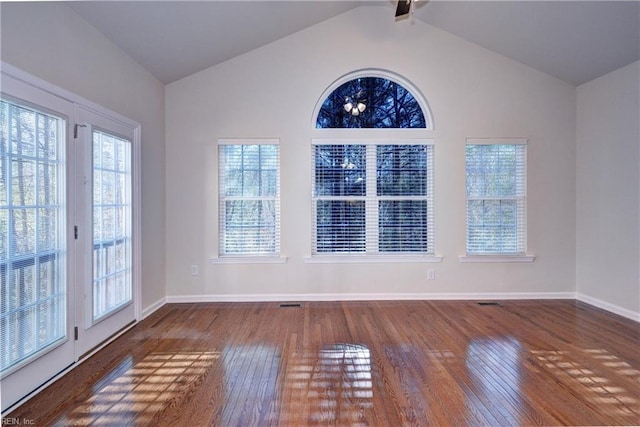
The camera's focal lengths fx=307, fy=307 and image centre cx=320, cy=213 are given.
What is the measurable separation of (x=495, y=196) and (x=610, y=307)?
177 centimetres

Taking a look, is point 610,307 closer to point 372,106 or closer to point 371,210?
point 371,210

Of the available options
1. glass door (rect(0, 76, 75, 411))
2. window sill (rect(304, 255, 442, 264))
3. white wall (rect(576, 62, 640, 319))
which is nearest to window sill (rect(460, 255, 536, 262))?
window sill (rect(304, 255, 442, 264))

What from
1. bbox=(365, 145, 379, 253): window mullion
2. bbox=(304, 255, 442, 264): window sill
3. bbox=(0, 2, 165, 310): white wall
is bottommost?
bbox=(304, 255, 442, 264): window sill

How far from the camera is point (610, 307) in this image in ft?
11.8

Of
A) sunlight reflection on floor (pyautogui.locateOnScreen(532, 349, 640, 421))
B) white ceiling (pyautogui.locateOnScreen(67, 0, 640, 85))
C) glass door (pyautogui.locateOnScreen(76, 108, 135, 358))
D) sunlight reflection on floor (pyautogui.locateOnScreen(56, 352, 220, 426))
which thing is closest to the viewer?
sunlight reflection on floor (pyautogui.locateOnScreen(56, 352, 220, 426))

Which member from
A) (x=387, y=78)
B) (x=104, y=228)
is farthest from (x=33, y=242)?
(x=387, y=78)

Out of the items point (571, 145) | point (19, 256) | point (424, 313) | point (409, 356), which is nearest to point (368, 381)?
point (409, 356)

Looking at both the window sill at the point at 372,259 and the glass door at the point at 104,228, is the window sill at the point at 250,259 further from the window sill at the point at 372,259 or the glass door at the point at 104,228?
the glass door at the point at 104,228

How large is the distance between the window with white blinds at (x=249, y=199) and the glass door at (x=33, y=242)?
1783 millimetres

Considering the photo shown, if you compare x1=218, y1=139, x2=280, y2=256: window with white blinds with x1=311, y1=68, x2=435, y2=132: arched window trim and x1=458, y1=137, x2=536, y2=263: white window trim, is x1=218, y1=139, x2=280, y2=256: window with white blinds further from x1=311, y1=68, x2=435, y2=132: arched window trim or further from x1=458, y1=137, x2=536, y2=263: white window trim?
x1=458, y1=137, x2=536, y2=263: white window trim

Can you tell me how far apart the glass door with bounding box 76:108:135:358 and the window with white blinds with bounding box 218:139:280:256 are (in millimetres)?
1080

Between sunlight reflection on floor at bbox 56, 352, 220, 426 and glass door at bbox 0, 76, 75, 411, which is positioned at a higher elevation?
glass door at bbox 0, 76, 75, 411

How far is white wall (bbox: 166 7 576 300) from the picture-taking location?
3.94 metres

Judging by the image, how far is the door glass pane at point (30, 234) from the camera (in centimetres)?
188
